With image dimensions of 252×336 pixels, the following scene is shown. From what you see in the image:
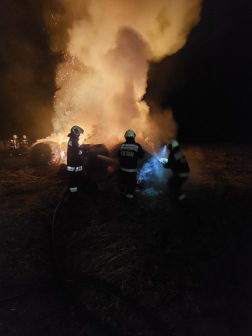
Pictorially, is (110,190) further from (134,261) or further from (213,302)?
(213,302)

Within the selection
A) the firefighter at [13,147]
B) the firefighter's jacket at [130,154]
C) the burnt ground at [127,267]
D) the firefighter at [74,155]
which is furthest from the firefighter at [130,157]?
the firefighter at [13,147]

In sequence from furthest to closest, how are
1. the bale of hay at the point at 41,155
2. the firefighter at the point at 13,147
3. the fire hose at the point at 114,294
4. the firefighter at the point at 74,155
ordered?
the firefighter at the point at 13,147, the bale of hay at the point at 41,155, the firefighter at the point at 74,155, the fire hose at the point at 114,294

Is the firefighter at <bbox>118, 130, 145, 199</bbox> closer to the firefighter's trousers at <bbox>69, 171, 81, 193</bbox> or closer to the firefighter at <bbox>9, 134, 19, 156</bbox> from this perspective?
the firefighter's trousers at <bbox>69, 171, 81, 193</bbox>

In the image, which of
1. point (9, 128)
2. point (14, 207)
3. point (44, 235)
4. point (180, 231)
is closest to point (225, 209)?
point (180, 231)

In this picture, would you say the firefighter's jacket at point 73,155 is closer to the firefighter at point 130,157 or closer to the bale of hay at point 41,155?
the firefighter at point 130,157

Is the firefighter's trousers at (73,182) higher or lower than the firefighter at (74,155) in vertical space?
lower

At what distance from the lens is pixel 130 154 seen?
17.1 feet

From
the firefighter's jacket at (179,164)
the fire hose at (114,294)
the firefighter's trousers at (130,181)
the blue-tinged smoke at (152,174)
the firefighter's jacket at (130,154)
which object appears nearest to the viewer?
the fire hose at (114,294)

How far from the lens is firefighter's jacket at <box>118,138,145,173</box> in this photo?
520 cm

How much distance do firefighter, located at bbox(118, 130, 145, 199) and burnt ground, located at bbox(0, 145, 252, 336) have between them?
62cm

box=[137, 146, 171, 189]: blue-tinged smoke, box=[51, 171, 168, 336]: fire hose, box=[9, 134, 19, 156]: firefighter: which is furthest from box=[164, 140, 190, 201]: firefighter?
box=[9, 134, 19, 156]: firefighter

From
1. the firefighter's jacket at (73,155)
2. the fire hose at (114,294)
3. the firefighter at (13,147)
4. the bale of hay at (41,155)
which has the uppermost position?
the firefighter at (13,147)

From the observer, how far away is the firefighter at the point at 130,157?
205 inches

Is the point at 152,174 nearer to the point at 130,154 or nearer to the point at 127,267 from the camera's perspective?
the point at 130,154
